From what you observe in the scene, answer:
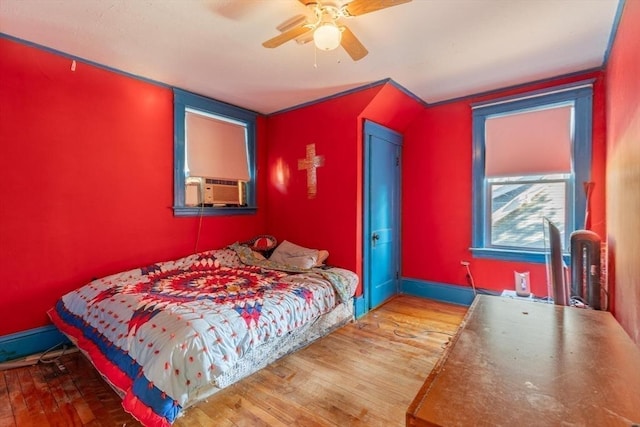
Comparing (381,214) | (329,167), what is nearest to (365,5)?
(329,167)

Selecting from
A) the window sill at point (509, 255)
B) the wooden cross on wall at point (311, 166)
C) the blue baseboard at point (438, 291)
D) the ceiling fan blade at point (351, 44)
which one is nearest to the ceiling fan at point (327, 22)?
the ceiling fan blade at point (351, 44)

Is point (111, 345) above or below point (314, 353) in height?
above

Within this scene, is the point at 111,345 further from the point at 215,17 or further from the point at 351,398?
the point at 215,17

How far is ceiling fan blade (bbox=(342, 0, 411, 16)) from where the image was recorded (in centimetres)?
159

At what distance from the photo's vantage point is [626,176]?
5.55 feet

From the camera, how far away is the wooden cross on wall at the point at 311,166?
3.72 metres

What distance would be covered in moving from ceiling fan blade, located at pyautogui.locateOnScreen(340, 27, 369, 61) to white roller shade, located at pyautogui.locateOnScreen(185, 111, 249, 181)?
2152 mm

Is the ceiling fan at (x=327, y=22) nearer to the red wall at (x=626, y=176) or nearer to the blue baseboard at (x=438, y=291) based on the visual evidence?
the red wall at (x=626, y=176)

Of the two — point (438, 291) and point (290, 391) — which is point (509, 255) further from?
point (290, 391)

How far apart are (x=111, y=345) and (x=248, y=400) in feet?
3.09

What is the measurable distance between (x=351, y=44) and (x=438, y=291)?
3.12 m

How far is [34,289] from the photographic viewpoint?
245cm

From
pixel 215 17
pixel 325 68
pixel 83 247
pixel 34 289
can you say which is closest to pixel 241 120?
pixel 325 68

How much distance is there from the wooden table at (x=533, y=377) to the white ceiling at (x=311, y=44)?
1979 millimetres
